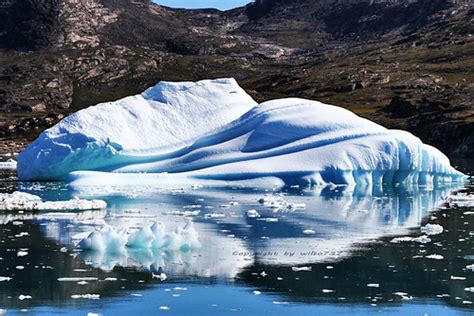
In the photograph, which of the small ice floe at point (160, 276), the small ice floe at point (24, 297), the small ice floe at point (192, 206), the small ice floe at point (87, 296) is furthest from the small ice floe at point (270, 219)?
the small ice floe at point (24, 297)

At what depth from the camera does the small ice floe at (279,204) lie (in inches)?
1122

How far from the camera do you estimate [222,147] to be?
3750cm

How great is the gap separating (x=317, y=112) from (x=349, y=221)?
43.5ft

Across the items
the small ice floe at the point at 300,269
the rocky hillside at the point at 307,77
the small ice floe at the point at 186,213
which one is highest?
the rocky hillside at the point at 307,77

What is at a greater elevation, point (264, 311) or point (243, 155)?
point (243, 155)

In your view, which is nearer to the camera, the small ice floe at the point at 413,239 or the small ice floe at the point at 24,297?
the small ice floe at the point at 24,297

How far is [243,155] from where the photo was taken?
36.7m

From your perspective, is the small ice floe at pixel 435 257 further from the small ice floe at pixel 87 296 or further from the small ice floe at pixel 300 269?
the small ice floe at pixel 87 296

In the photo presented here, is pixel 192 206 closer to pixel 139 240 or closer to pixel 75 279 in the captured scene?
pixel 139 240

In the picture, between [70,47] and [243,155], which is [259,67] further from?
[243,155]

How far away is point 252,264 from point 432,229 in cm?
731

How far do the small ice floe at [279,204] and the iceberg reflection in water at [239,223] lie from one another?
0.20ft

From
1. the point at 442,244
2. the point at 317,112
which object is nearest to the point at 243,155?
the point at 317,112

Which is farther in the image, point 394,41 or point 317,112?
point 394,41
